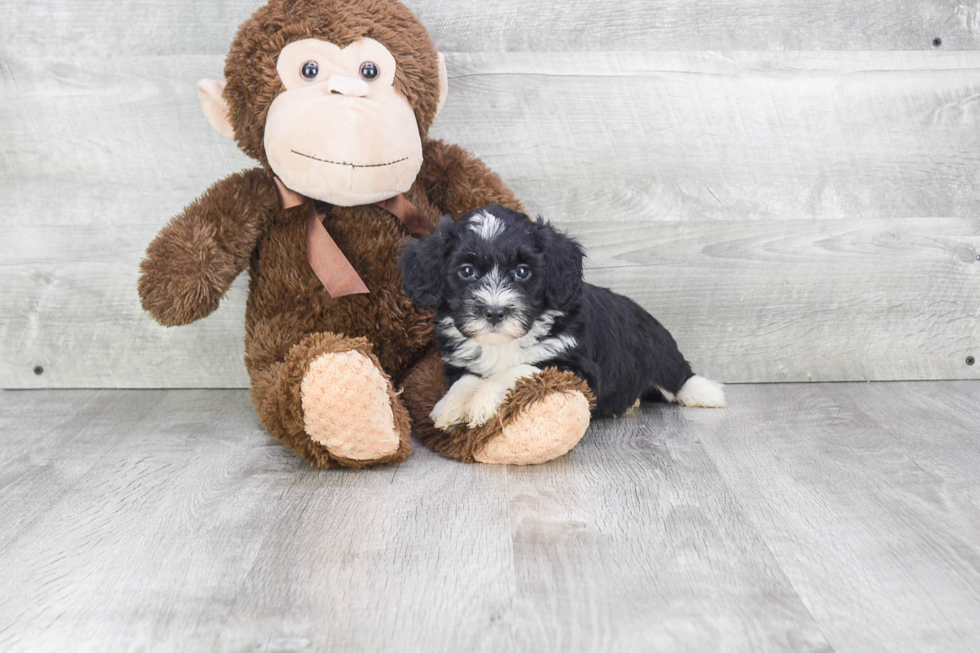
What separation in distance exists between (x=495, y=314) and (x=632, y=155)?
921 millimetres

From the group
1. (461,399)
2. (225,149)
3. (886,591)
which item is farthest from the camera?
(225,149)

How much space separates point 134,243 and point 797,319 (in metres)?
1.78

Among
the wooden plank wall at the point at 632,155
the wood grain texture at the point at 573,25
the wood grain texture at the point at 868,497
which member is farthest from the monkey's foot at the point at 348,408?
the wood grain texture at the point at 573,25

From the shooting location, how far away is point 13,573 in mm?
1337

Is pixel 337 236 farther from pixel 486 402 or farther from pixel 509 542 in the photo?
pixel 509 542

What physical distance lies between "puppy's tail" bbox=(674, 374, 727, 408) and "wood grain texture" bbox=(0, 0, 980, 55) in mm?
866

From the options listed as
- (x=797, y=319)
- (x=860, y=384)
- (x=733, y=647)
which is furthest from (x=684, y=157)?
(x=733, y=647)

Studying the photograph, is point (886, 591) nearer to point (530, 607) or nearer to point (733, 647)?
point (733, 647)

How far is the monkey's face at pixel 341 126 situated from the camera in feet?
6.01

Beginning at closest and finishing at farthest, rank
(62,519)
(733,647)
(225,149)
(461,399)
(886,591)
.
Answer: (733,647)
(886,591)
(62,519)
(461,399)
(225,149)

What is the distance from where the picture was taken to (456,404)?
1.83 metres

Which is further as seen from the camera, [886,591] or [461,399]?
[461,399]

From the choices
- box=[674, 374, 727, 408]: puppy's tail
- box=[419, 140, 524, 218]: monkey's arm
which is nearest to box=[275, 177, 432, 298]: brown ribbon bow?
box=[419, 140, 524, 218]: monkey's arm

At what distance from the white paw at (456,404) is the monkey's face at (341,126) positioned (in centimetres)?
44
